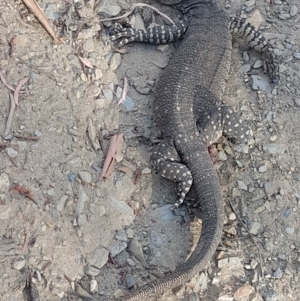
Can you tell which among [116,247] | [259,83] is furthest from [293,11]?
[116,247]

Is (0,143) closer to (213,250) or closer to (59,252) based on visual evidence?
(59,252)

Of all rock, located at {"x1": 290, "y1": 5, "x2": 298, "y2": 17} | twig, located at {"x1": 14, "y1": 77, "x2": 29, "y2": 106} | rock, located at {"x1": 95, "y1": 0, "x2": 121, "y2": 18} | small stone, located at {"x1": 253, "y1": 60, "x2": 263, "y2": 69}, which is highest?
rock, located at {"x1": 290, "y1": 5, "x2": 298, "y2": 17}

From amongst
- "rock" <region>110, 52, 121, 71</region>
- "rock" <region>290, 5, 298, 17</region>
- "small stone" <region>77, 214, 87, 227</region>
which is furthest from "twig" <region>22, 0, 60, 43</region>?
"rock" <region>290, 5, 298, 17</region>

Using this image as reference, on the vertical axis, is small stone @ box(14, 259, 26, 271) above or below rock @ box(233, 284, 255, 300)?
above

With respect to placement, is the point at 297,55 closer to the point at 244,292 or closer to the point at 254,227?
the point at 254,227

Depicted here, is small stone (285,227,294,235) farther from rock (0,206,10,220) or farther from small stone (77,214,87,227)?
rock (0,206,10,220)

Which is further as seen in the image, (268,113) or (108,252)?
(268,113)

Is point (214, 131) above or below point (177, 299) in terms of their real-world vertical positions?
above

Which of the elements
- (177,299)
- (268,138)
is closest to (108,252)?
(177,299)
